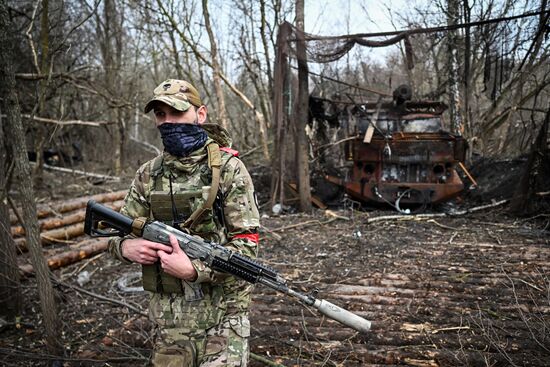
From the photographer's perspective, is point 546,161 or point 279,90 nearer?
point 546,161

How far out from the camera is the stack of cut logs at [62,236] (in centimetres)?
541

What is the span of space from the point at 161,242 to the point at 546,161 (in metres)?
7.14

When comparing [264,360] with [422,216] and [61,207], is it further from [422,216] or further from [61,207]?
[61,207]

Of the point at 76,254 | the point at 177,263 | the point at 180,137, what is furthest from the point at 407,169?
the point at 177,263

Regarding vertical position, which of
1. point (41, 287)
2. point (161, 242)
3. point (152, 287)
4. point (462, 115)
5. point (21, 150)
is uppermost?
point (462, 115)

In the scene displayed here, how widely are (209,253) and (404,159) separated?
6.98 meters

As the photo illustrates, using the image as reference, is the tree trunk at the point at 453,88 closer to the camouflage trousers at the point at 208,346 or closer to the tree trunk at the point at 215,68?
the tree trunk at the point at 215,68

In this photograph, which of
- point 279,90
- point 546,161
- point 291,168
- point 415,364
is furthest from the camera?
point 291,168

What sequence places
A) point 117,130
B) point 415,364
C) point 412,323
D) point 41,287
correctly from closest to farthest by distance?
point 415,364 → point 41,287 → point 412,323 → point 117,130

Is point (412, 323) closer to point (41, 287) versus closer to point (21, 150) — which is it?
point (41, 287)

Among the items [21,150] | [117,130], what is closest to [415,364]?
[21,150]

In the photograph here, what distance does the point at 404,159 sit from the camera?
793 centimetres

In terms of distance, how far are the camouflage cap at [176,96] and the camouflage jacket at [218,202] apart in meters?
0.24

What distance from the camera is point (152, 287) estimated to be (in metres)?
1.96
